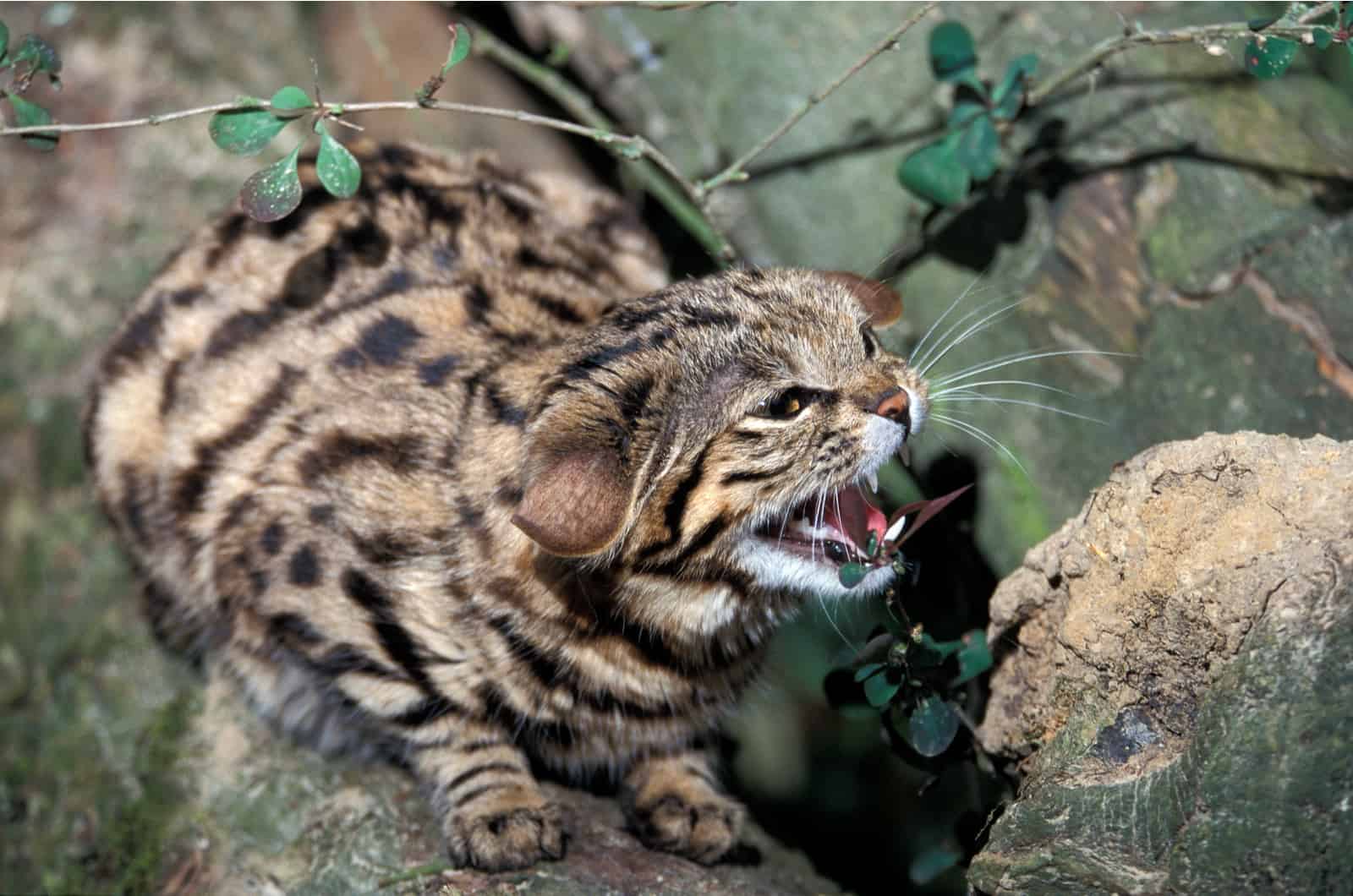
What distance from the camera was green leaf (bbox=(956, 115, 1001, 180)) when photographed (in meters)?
3.88

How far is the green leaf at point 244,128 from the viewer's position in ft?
10.7

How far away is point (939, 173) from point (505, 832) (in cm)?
239

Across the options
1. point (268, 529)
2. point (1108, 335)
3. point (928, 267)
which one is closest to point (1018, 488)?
point (1108, 335)

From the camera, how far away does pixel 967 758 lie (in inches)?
131

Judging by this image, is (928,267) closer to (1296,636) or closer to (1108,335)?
(1108,335)

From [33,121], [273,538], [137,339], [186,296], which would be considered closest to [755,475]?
[273,538]

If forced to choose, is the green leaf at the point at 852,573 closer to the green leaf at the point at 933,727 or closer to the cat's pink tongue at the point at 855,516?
the cat's pink tongue at the point at 855,516

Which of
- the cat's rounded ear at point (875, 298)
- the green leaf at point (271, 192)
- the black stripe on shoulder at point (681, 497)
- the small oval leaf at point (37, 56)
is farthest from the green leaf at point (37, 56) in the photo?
the cat's rounded ear at point (875, 298)

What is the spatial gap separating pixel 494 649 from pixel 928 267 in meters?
2.09

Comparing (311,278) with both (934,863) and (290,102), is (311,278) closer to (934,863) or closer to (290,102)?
(290,102)

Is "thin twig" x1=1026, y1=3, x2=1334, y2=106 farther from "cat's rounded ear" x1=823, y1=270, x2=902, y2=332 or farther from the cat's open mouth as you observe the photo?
the cat's open mouth

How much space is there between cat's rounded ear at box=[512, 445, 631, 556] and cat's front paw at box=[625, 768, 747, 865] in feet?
3.86

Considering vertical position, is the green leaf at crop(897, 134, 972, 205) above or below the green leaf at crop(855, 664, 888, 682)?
above

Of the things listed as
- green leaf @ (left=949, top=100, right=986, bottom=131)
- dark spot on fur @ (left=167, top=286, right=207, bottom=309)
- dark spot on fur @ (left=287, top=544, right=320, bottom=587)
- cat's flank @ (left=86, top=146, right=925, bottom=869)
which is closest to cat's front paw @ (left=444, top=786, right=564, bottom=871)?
cat's flank @ (left=86, top=146, right=925, bottom=869)
